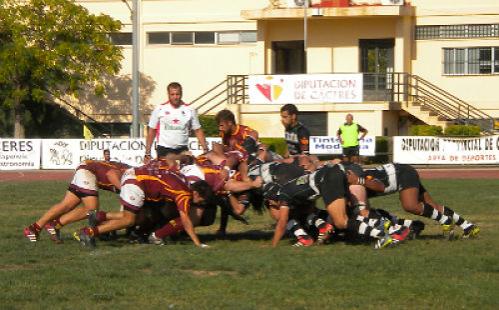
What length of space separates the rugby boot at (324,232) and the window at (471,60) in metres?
31.1

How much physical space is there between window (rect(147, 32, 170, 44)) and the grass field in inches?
1284

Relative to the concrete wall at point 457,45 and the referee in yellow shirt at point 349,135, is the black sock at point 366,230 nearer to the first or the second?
the referee in yellow shirt at point 349,135

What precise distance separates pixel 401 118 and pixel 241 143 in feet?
93.3

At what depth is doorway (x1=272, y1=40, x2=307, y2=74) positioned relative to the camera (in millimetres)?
45906

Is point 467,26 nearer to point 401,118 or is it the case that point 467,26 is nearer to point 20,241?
point 401,118

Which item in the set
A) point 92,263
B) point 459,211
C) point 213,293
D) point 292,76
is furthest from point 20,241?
point 292,76

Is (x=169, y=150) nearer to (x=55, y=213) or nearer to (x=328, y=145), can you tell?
(x=55, y=213)

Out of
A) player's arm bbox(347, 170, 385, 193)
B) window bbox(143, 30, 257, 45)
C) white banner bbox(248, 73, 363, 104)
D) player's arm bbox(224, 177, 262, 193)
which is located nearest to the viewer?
player's arm bbox(347, 170, 385, 193)

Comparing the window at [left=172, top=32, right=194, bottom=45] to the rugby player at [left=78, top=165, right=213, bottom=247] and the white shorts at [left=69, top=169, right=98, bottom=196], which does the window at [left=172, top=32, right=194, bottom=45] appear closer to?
the white shorts at [left=69, top=169, right=98, bottom=196]

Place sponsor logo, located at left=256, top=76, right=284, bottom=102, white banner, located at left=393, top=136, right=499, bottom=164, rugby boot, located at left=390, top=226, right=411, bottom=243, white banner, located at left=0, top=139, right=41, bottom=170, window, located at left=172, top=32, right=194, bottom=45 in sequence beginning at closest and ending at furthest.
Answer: rugby boot, located at left=390, top=226, right=411, bottom=243, white banner, located at left=393, top=136, right=499, bottom=164, white banner, located at left=0, top=139, right=41, bottom=170, sponsor logo, located at left=256, top=76, right=284, bottom=102, window, located at left=172, top=32, right=194, bottom=45

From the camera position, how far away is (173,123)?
52.2 feet

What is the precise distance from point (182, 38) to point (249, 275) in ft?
121

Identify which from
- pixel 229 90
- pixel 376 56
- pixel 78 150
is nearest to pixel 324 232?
pixel 78 150

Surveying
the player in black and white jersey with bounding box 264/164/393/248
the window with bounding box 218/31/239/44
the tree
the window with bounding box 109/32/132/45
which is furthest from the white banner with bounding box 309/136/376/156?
the player in black and white jersey with bounding box 264/164/393/248
